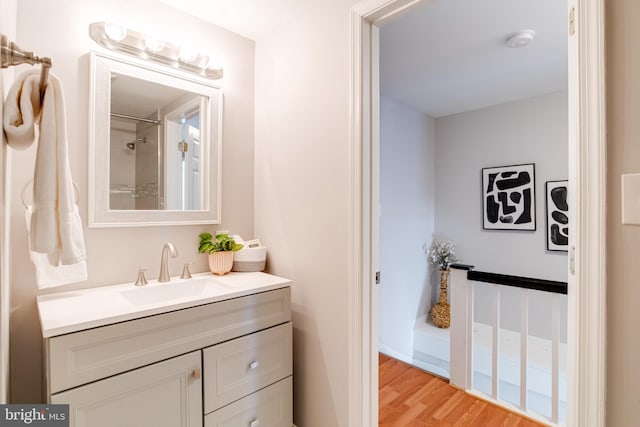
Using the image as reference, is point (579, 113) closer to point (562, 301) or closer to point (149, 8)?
point (149, 8)

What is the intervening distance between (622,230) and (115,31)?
81.1 inches

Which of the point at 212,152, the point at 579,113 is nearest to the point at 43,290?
the point at 212,152

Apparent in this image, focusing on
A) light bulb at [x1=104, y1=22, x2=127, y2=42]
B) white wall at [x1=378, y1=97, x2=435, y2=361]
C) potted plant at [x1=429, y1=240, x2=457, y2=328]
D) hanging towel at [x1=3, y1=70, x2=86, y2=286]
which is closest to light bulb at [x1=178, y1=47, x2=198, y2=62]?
light bulb at [x1=104, y1=22, x2=127, y2=42]

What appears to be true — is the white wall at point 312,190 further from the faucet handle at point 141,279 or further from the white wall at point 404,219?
the white wall at point 404,219

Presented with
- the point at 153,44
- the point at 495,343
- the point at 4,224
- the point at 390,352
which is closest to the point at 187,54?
the point at 153,44

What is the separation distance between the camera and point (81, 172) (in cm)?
143

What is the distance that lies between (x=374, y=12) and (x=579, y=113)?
2.99 ft

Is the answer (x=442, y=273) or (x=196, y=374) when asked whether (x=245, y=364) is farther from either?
(x=442, y=273)

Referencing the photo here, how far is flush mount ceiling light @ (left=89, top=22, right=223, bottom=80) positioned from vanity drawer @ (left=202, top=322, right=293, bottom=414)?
1451mm

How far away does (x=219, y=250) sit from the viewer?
5.75ft

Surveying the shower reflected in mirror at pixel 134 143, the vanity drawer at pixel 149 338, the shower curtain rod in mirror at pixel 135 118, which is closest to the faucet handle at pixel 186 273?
the vanity drawer at pixel 149 338

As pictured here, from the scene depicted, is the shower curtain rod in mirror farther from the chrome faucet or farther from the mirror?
the chrome faucet

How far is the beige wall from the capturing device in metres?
0.80

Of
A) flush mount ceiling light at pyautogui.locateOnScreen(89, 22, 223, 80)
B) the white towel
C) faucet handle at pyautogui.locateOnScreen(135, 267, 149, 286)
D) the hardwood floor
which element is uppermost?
flush mount ceiling light at pyautogui.locateOnScreen(89, 22, 223, 80)
